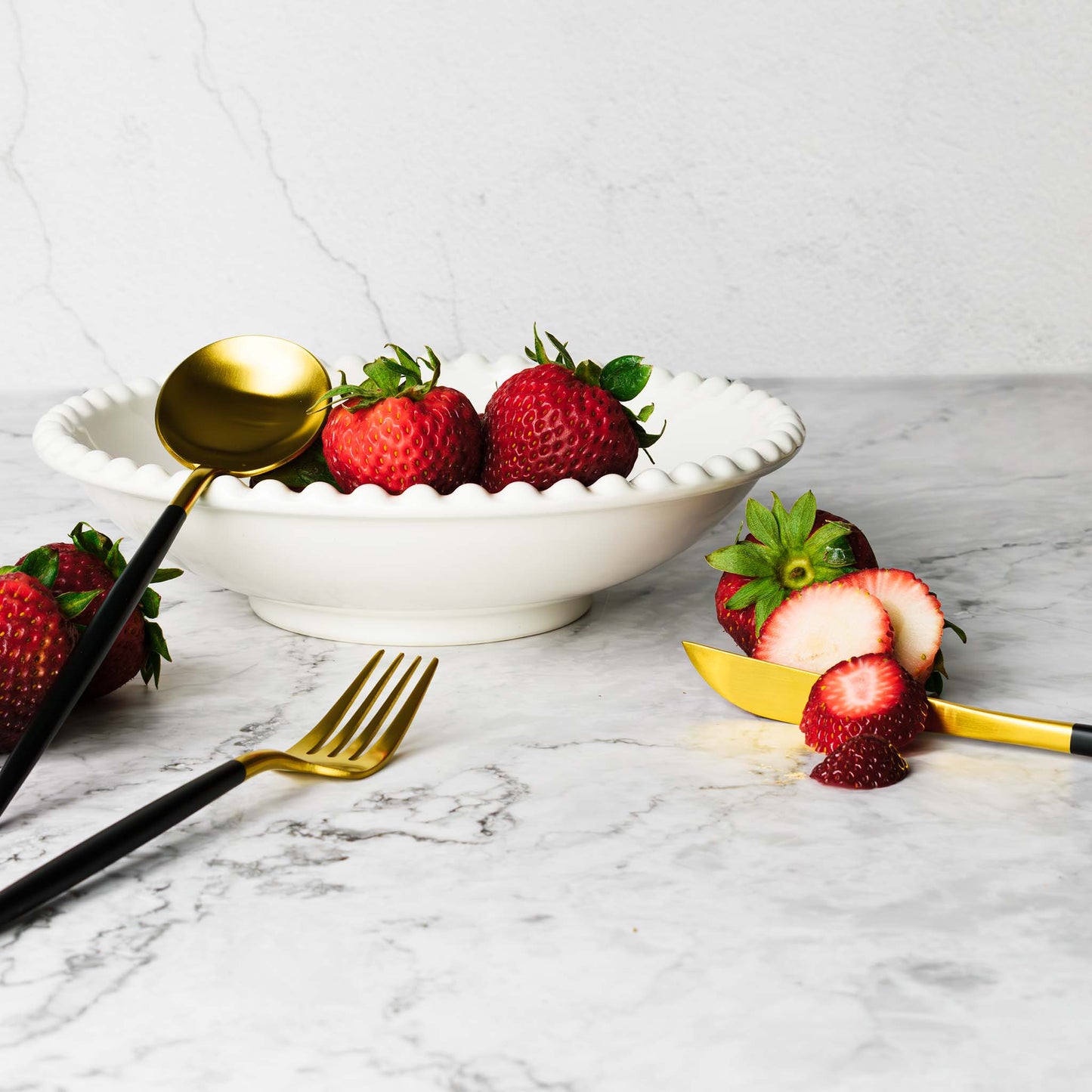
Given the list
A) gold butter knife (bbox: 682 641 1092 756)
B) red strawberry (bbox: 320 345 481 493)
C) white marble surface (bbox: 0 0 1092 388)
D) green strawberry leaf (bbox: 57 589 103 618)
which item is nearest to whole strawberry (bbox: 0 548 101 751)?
green strawberry leaf (bbox: 57 589 103 618)

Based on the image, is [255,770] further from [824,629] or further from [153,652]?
[824,629]

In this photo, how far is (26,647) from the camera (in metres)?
0.69

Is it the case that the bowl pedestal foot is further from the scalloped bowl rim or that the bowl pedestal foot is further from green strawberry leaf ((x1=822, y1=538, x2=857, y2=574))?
green strawberry leaf ((x1=822, y1=538, x2=857, y2=574))

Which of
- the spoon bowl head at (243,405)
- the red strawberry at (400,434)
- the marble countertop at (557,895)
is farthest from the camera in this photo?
the spoon bowl head at (243,405)

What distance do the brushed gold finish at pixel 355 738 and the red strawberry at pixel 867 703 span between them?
22cm

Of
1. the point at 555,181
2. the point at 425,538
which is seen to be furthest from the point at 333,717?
the point at 555,181

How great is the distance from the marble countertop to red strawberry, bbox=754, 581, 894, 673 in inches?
1.8

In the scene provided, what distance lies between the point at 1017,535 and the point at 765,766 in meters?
0.58

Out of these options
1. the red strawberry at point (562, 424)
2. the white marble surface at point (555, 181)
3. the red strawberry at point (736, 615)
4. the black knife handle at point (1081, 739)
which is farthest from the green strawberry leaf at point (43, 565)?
the white marble surface at point (555, 181)

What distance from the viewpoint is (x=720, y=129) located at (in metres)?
1.98

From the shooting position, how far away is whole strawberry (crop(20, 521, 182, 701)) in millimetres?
761

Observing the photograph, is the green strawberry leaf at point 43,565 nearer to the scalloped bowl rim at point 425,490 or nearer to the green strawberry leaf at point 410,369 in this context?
the scalloped bowl rim at point 425,490

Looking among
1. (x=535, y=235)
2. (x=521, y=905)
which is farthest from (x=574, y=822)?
(x=535, y=235)

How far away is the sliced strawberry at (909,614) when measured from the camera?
76 centimetres
